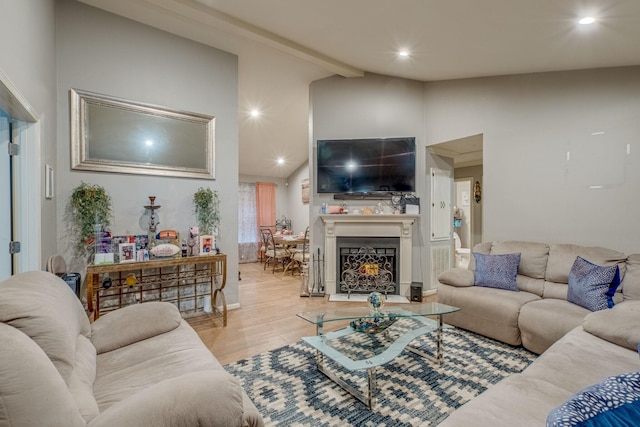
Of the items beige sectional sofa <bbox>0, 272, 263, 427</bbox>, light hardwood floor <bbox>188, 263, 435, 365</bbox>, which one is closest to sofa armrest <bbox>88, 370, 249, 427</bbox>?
beige sectional sofa <bbox>0, 272, 263, 427</bbox>

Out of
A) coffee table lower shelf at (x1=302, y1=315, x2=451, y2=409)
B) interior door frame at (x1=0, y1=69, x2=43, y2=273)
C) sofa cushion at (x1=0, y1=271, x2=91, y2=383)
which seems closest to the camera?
sofa cushion at (x1=0, y1=271, x2=91, y2=383)

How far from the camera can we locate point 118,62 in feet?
9.71

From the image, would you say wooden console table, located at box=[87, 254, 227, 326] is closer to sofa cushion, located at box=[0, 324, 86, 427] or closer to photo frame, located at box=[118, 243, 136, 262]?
photo frame, located at box=[118, 243, 136, 262]

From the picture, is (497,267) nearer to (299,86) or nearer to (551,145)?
(551,145)

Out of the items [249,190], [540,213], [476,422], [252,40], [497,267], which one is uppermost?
[252,40]

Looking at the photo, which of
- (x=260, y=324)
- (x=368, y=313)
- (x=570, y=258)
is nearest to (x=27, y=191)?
(x=260, y=324)

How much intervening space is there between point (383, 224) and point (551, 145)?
2.13 metres

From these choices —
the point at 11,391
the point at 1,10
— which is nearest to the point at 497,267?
the point at 11,391

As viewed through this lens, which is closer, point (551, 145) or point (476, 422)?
point (476, 422)

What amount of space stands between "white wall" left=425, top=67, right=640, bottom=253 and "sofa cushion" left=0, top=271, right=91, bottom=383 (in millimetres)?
4057

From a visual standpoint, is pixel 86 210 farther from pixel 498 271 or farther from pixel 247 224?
pixel 247 224

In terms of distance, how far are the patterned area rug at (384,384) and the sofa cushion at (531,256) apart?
34.2 inches

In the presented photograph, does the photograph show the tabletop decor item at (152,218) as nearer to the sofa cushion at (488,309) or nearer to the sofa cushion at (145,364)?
the sofa cushion at (145,364)

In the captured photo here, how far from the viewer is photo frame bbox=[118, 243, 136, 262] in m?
2.78
